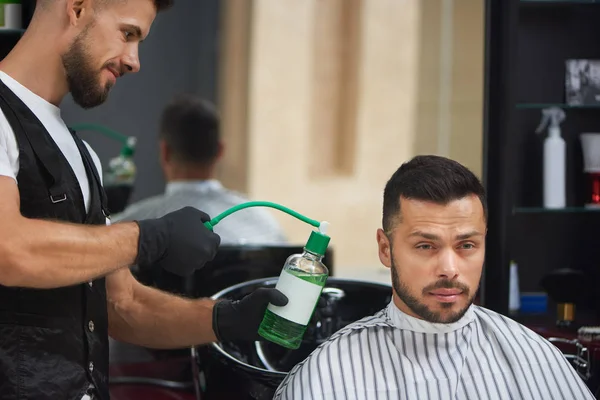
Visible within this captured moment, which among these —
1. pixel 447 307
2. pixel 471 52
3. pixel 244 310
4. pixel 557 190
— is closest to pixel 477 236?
pixel 447 307

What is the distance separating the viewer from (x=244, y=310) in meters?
2.05

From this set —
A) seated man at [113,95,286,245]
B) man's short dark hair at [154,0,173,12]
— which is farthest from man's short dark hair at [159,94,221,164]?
man's short dark hair at [154,0,173,12]

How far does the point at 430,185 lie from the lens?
78.5 inches

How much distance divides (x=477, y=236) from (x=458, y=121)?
65.3 inches

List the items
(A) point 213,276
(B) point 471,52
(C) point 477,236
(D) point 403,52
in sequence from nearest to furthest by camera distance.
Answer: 1. (C) point 477,236
2. (A) point 213,276
3. (B) point 471,52
4. (D) point 403,52

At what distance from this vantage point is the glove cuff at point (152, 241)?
1728 mm

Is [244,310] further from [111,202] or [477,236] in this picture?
[111,202]

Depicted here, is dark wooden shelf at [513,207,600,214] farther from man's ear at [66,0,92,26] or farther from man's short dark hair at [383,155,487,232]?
man's ear at [66,0,92,26]

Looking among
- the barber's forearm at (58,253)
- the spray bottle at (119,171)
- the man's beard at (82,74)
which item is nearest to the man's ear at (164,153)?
the spray bottle at (119,171)

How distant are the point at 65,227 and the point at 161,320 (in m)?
0.57

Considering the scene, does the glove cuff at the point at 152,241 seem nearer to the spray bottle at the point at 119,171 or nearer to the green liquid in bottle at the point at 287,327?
the green liquid in bottle at the point at 287,327

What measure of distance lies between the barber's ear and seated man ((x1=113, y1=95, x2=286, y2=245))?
117 centimetres

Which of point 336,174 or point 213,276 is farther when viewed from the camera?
point 336,174

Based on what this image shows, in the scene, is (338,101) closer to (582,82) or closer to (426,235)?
(582,82)
